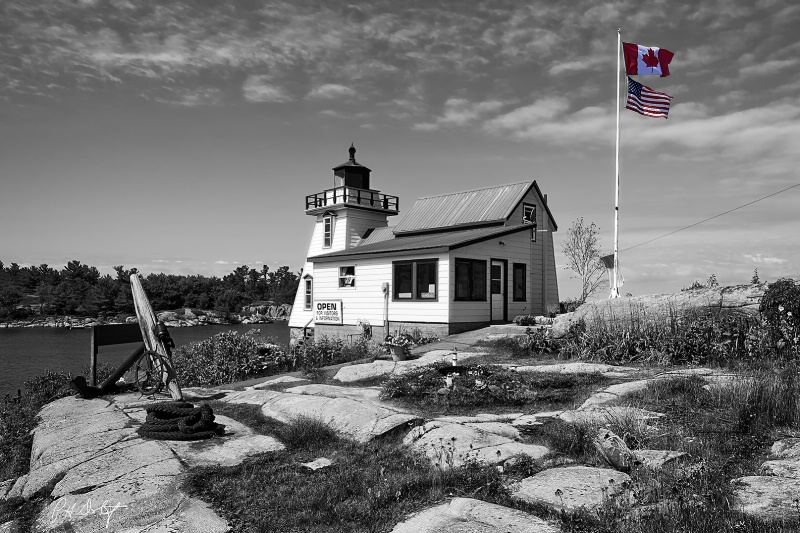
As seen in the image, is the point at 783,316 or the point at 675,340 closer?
the point at 783,316

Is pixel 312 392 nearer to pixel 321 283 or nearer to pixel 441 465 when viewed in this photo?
pixel 441 465

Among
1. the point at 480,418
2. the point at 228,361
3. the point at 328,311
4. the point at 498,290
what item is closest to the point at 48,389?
the point at 228,361

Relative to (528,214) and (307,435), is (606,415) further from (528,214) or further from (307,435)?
(528,214)

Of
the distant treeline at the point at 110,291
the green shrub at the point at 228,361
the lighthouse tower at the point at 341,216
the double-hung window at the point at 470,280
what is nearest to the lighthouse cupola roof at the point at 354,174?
the lighthouse tower at the point at 341,216

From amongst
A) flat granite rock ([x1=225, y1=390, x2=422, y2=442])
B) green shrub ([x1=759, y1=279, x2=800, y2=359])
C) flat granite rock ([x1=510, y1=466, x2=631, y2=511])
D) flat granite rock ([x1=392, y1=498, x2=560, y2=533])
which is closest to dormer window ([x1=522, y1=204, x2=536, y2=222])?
green shrub ([x1=759, y1=279, x2=800, y2=359])

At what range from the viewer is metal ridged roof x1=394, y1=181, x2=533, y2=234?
24.3 m

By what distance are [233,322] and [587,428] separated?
77142 mm

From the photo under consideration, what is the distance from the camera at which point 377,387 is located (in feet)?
31.9

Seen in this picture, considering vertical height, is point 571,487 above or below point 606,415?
below

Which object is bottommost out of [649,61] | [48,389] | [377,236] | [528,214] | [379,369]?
[48,389]

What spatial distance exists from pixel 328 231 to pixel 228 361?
18.0 metres

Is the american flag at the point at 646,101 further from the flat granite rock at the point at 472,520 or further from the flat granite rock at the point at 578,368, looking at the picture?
the flat granite rock at the point at 472,520

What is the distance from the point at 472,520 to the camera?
3.72m

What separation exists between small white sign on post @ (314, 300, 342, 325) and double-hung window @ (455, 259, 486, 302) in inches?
244
